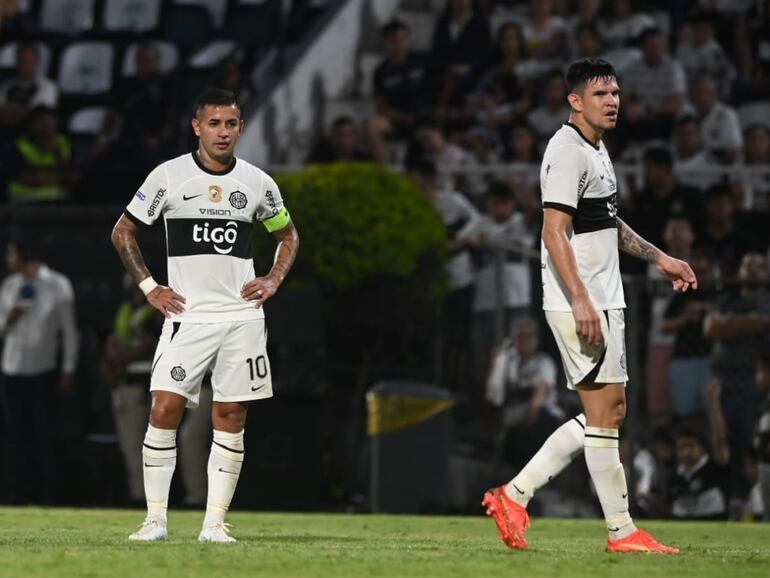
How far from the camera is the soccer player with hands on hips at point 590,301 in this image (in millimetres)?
7953

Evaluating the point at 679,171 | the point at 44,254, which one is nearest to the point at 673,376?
the point at 679,171

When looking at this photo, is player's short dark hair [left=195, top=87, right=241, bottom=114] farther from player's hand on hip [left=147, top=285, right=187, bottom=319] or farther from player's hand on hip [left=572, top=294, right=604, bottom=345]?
player's hand on hip [left=572, top=294, right=604, bottom=345]

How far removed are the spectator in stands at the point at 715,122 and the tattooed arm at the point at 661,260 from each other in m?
8.25

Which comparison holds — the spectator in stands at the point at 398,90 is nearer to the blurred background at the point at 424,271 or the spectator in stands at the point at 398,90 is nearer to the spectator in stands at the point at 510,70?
the blurred background at the point at 424,271

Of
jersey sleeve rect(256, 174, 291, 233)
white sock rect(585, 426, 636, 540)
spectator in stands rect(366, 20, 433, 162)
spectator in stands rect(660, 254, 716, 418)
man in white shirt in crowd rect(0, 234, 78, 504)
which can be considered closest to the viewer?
white sock rect(585, 426, 636, 540)

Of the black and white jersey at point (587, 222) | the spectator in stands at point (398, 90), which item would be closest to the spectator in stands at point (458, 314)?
the spectator in stands at point (398, 90)

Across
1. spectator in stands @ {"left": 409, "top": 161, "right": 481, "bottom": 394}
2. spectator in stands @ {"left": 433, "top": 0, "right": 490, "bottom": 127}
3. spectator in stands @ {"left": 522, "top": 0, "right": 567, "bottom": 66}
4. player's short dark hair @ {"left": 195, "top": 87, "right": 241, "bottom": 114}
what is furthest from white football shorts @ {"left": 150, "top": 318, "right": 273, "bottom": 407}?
spectator in stands @ {"left": 522, "top": 0, "right": 567, "bottom": 66}

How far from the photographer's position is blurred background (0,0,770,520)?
542 inches

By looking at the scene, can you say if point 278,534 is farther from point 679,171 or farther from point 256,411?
point 679,171

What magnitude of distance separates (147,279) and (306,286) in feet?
20.5

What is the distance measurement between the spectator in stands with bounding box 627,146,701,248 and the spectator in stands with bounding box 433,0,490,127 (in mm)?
3744

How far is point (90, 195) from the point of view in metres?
16.4

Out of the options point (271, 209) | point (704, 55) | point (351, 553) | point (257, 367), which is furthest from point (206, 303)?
point (704, 55)

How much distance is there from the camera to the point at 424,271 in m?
14.9
